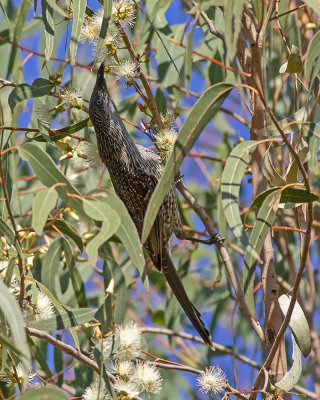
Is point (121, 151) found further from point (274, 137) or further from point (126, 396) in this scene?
point (126, 396)

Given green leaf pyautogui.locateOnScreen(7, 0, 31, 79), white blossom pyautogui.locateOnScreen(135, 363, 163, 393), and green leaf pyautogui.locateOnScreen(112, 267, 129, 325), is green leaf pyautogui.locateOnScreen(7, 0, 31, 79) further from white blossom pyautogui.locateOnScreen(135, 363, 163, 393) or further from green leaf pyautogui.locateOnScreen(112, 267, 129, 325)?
white blossom pyautogui.locateOnScreen(135, 363, 163, 393)

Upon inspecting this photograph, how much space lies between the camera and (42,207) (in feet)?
6.12

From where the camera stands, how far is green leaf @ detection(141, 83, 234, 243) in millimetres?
1922

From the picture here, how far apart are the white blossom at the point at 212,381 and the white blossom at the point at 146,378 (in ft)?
0.52

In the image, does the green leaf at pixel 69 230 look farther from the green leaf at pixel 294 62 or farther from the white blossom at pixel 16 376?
the green leaf at pixel 294 62

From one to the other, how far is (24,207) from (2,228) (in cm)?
187

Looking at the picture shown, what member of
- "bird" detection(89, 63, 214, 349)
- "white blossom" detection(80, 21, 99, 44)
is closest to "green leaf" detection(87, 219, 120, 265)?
"white blossom" detection(80, 21, 99, 44)

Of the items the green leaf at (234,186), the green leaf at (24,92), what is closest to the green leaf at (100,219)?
the green leaf at (234,186)

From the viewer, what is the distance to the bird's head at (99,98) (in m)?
Answer: 3.10

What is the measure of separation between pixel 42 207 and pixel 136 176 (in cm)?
143

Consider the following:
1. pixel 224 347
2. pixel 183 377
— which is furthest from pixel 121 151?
pixel 183 377

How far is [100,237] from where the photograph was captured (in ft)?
6.12

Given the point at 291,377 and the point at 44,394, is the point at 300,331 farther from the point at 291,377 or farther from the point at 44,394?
the point at 44,394

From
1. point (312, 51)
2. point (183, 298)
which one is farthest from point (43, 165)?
point (183, 298)
